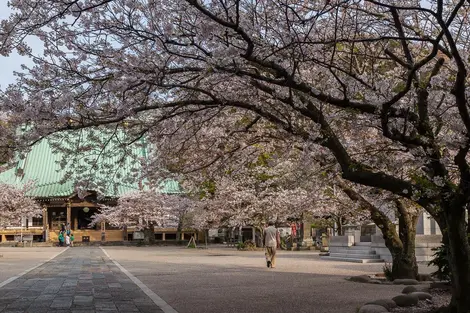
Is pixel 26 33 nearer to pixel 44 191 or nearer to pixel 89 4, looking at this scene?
pixel 89 4

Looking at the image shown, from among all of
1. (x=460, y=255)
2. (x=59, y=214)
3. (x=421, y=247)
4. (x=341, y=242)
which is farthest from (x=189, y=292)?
(x=59, y=214)

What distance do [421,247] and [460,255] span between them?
15.3 metres

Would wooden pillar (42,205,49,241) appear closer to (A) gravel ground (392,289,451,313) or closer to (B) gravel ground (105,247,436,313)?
(B) gravel ground (105,247,436,313)

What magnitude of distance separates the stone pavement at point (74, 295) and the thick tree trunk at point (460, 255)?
189 inches

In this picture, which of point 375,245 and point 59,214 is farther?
point 59,214

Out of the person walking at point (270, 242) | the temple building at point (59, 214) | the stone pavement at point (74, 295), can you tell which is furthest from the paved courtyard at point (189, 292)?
the temple building at point (59, 214)

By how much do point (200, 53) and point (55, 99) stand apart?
2138mm

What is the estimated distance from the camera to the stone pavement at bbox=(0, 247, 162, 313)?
959 centimetres

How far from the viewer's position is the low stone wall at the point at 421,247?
72.5 ft

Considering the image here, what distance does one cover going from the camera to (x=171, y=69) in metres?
7.86

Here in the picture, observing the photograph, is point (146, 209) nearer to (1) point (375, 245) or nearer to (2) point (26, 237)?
(2) point (26, 237)

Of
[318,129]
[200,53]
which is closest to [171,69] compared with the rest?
[200,53]

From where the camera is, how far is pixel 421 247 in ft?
72.8

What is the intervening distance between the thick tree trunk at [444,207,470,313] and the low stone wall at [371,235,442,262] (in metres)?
14.5
